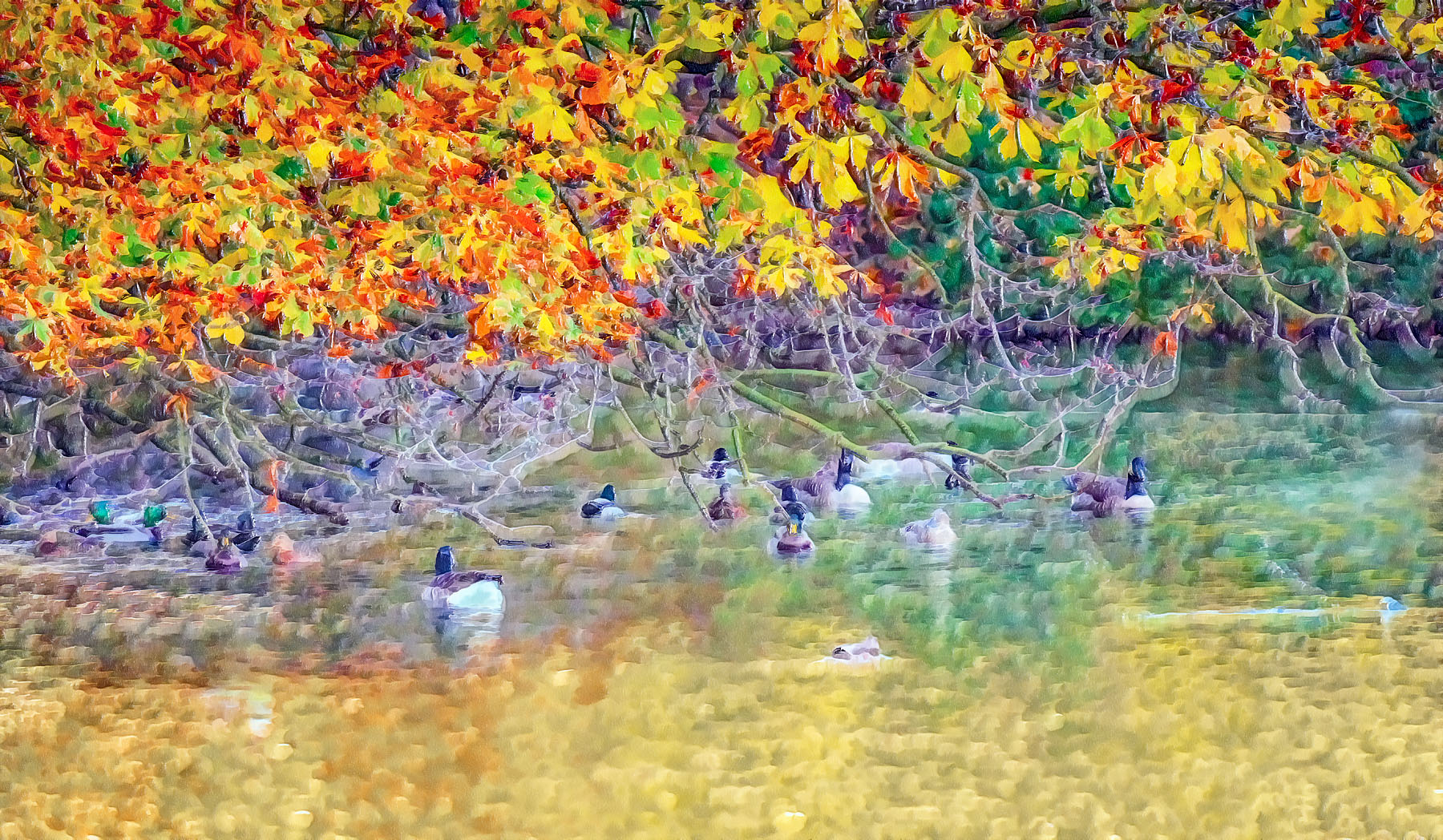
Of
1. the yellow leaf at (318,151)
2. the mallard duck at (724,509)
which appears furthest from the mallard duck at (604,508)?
the yellow leaf at (318,151)

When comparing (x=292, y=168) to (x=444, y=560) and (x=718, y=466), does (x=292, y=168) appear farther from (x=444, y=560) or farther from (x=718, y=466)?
(x=718, y=466)

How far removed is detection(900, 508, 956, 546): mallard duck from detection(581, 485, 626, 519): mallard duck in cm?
226

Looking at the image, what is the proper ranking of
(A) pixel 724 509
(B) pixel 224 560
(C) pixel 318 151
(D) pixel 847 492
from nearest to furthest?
(C) pixel 318 151 → (B) pixel 224 560 → (A) pixel 724 509 → (D) pixel 847 492

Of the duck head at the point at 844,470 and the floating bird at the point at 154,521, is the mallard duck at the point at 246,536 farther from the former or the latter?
the duck head at the point at 844,470

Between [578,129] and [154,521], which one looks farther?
[154,521]

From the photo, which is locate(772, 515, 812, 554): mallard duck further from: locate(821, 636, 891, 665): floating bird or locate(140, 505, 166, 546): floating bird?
locate(140, 505, 166, 546): floating bird

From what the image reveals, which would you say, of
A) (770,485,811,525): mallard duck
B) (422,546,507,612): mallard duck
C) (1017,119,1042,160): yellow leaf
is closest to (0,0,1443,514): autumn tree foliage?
(1017,119,1042,160): yellow leaf

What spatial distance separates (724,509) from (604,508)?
101cm

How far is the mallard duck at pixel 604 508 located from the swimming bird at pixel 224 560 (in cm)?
285

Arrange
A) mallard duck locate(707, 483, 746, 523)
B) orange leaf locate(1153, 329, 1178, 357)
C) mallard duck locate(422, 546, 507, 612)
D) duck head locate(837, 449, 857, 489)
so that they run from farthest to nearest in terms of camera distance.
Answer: duck head locate(837, 449, 857, 489)
mallard duck locate(707, 483, 746, 523)
orange leaf locate(1153, 329, 1178, 357)
mallard duck locate(422, 546, 507, 612)

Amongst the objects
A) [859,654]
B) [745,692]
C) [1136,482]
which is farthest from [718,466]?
[745,692]

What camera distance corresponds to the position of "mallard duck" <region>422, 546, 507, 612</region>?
8078 millimetres

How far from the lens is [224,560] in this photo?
9.25m

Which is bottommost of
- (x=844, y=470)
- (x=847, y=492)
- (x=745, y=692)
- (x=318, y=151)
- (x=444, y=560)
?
(x=745, y=692)
